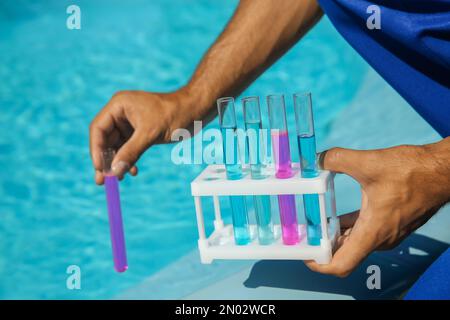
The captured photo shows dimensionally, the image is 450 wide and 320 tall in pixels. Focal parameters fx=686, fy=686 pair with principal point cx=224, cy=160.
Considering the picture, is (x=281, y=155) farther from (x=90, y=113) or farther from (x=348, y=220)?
(x=90, y=113)

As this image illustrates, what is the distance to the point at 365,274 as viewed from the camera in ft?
3.77

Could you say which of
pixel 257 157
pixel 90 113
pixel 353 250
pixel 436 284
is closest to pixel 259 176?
pixel 257 157

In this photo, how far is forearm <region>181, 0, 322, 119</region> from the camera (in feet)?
3.64

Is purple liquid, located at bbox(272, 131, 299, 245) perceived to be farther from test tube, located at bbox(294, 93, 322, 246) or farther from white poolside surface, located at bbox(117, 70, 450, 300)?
white poolside surface, located at bbox(117, 70, 450, 300)

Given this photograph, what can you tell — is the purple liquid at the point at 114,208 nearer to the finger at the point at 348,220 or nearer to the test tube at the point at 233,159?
the test tube at the point at 233,159

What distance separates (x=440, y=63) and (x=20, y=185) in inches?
57.4

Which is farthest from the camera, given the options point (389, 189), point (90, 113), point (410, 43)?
point (90, 113)

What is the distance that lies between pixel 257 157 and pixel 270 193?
0.05 metres

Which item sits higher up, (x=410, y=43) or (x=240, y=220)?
(x=410, y=43)

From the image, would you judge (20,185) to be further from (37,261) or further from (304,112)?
(304,112)

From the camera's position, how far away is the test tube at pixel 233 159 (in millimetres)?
937

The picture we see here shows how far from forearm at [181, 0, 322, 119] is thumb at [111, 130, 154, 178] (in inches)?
5.3

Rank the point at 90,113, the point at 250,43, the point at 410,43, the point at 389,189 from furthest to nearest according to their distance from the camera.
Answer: the point at 90,113 → the point at 250,43 → the point at 410,43 → the point at 389,189
